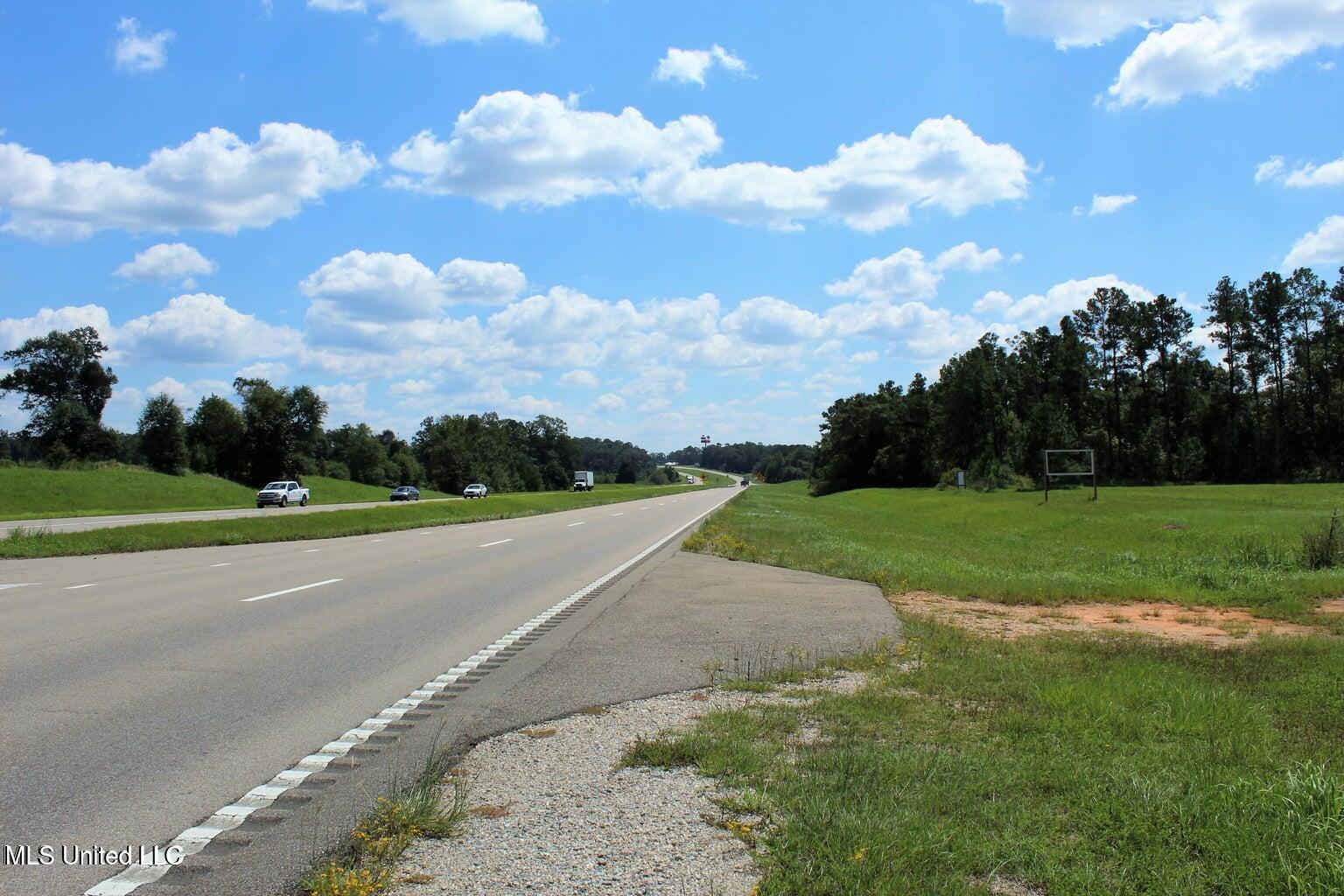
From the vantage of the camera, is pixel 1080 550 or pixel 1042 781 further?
pixel 1080 550

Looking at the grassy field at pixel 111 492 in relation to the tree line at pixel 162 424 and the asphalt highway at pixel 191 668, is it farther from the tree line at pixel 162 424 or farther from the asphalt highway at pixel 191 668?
the asphalt highway at pixel 191 668

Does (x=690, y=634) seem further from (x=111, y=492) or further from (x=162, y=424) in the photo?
(x=162, y=424)

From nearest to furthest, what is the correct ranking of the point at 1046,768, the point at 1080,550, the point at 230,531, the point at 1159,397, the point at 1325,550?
the point at 1046,768 < the point at 1325,550 < the point at 230,531 < the point at 1080,550 < the point at 1159,397

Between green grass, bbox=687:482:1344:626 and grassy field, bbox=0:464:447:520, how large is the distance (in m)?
41.6

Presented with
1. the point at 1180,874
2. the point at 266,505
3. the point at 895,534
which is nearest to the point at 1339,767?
the point at 1180,874

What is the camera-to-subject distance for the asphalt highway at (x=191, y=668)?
504cm

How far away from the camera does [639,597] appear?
14492mm

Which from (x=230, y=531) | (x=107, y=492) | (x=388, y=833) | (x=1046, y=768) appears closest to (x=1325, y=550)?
(x=1046, y=768)

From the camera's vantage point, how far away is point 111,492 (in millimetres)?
67688

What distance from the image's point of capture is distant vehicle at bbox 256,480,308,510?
5972 centimetres

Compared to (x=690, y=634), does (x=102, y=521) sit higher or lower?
higher

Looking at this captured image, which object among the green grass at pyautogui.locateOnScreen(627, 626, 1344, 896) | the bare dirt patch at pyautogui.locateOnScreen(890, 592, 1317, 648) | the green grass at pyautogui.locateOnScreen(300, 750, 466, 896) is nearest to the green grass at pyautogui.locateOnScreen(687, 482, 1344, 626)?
the bare dirt patch at pyautogui.locateOnScreen(890, 592, 1317, 648)

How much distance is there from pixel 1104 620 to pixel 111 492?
234 feet

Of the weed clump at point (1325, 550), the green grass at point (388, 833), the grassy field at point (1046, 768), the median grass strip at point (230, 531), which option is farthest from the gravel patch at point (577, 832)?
the median grass strip at point (230, 531)
